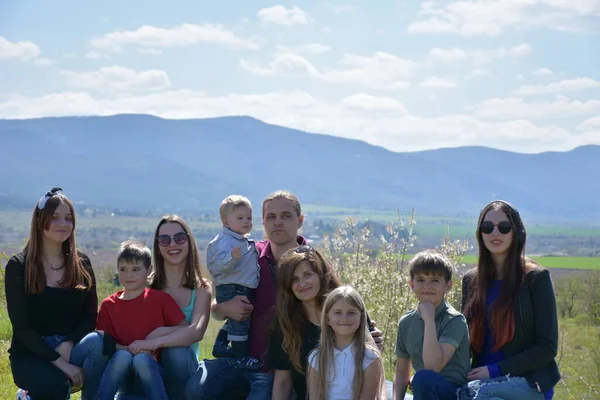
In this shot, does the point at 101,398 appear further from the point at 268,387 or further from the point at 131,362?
the point at 268,387

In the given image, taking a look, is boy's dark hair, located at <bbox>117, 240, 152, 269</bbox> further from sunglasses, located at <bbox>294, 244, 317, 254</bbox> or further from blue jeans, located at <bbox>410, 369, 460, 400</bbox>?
blue jeans, located at <bbox>410, 369, 460, 400</bbox>

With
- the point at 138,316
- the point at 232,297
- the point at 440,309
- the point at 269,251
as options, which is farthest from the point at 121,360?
the point at 440,309

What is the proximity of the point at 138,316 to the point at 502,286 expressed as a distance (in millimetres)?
2787

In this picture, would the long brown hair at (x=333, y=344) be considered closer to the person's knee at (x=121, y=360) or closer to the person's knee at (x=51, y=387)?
the person's knee at (x=121, y=360)

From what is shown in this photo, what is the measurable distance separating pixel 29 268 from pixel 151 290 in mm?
955

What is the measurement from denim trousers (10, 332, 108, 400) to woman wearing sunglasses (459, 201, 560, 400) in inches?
107

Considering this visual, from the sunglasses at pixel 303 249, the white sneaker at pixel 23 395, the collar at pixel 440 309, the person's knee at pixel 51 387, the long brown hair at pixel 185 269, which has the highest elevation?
the sunglasses at pixel 303 249

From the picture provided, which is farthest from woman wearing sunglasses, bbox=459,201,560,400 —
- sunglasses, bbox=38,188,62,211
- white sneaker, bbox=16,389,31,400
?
sunglasses, bbox=38,188,62,211

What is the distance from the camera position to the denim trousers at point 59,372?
5.57 meters

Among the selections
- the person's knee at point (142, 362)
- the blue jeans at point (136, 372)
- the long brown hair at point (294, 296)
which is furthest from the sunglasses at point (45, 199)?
the long brown hair at point (294, 296)

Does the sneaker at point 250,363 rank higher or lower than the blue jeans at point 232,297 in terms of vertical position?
lower

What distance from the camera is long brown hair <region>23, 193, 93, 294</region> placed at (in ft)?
19.0

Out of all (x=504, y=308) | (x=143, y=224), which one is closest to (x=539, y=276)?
(x=504, y=308)

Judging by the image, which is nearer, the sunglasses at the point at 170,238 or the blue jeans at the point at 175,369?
the blue jeans at the point at 175,369
